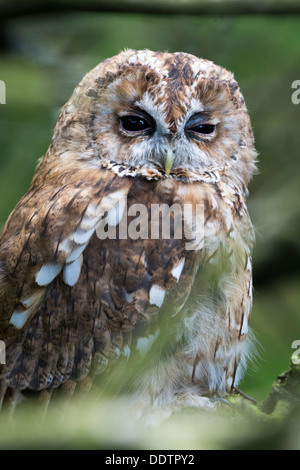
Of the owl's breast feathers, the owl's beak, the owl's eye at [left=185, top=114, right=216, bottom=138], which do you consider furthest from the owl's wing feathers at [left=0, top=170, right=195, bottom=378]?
the owl's eye at [left=185, top=114, right=216, bottom=138]

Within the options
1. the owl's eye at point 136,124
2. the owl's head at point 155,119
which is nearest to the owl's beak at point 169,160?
the owl's head at point 155,119

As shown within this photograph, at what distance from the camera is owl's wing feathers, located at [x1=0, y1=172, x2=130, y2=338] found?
76.6 inches

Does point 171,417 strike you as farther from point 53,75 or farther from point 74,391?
point 53,75

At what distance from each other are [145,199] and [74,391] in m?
0.69

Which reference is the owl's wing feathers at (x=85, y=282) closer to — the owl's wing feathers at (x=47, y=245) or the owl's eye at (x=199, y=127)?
the owl's wing feathers at (x=47, y=245)

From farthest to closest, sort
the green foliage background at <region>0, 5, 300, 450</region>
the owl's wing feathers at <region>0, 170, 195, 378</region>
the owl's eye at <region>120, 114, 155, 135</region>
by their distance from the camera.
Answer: the green foliage background at <region>0, 5, 300, 450</region>, the owl's eye at <region>120, 114, 155, 135</region>, the owl's wing feathers at <region>0, 170, 195, 378</region>

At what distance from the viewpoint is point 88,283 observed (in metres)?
1.93

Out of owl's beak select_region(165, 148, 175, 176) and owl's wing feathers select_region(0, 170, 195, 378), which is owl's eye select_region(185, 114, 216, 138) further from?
owl's wing feathers select_region(0, 170, 195, 378)

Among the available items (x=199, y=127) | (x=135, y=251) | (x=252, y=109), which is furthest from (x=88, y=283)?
(x=252, y=109)

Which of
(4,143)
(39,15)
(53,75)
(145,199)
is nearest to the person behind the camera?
(145,199)

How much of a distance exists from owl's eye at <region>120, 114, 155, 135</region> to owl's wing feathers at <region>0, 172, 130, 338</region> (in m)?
0.19
